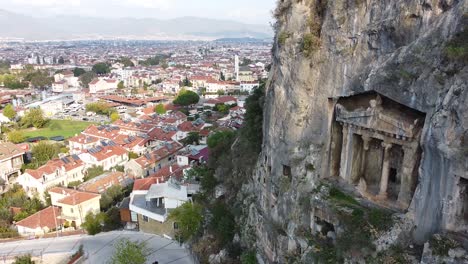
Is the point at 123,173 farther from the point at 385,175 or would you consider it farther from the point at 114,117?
the point at 114,117

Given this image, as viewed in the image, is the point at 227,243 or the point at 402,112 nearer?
the point at 402,112

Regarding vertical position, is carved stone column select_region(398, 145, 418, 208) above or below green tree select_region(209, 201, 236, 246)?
above

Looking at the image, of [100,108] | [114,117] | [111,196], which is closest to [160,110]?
[114,117]

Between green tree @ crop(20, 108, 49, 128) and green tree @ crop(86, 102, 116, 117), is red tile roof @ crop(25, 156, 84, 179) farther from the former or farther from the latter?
green tree @ crop(86, 102, 116, 117)

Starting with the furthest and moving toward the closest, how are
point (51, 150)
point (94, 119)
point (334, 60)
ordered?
point (94, 119) < point (51, 150) < point (334, 60)

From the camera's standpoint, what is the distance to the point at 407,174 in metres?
16.2

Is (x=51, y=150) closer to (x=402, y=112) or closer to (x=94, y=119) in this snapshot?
(x=94, y=119)

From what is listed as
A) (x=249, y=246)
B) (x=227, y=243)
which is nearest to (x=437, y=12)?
(x=249, y=246)

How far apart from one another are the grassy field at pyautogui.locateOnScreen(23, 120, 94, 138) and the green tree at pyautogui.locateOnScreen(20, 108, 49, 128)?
3.85ft

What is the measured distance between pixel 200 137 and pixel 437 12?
146ft

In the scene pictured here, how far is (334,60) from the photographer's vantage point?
18.8 meters

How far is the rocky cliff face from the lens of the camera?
13.8 m

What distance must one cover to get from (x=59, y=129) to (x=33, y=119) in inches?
199

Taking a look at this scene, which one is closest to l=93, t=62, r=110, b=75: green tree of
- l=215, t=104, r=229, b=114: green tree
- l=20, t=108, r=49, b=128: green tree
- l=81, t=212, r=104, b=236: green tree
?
l=20, t=108, r=49, b=128: green tree
